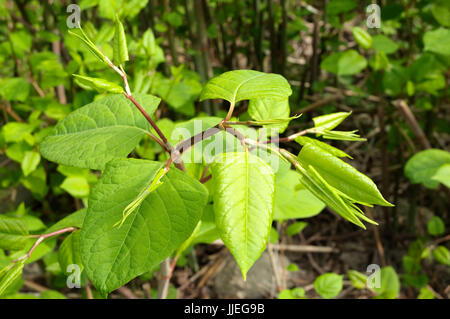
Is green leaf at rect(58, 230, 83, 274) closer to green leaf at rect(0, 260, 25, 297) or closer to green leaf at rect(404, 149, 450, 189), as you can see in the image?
green leaf at rect(0, 260, 25, 297)

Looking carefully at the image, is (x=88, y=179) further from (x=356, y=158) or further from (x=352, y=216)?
(x=356, y=158)

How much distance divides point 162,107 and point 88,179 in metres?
0.31

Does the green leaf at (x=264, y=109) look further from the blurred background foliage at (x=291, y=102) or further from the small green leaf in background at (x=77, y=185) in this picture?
the small green leaf in background at (x=77, y=185)

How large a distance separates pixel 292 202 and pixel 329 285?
0.85 ft

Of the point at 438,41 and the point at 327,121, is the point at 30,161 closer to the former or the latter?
the point at 327,121

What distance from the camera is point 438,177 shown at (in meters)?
0.75

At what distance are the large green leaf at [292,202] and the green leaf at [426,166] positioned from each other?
28 cm

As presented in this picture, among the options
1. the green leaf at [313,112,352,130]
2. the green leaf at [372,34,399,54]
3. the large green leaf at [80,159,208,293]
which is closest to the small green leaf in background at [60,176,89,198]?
the large green leaf at [80,159,208,293]

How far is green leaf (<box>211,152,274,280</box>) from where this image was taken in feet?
1.08

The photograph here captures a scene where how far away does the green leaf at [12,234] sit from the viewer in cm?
50

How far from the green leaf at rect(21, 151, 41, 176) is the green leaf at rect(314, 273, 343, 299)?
0.75m

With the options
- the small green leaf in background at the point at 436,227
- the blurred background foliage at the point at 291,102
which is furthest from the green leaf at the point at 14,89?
the small green leaf in background at the point at 436,227

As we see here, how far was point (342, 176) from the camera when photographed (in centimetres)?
36

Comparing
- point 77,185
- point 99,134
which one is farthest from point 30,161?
point 99,134
